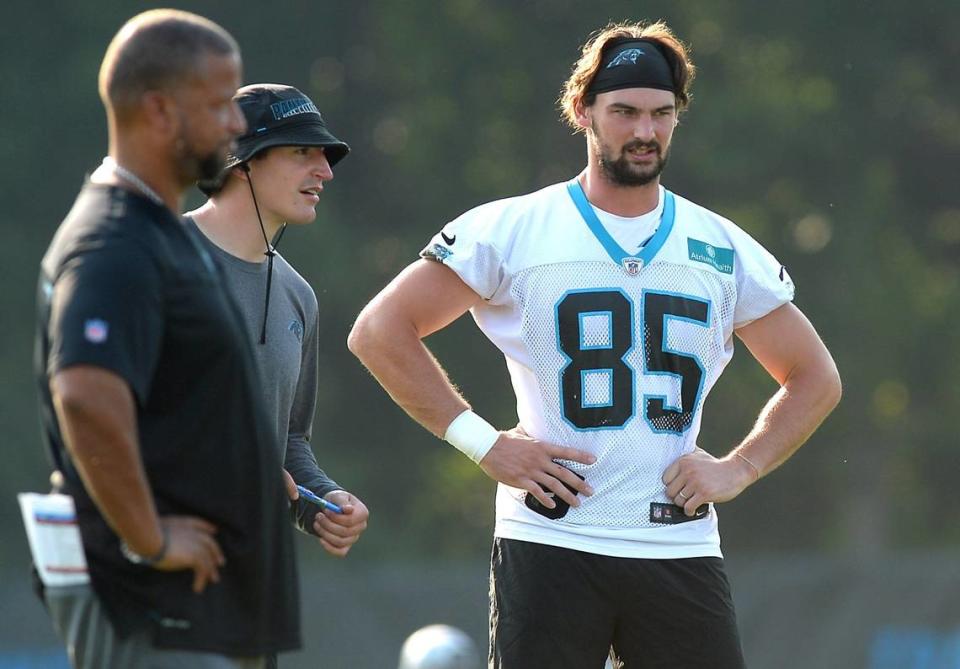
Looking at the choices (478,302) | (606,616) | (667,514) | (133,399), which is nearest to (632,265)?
(478,302)

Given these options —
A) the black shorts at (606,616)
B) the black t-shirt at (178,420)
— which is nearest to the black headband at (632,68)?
the black shorts at (606,616)

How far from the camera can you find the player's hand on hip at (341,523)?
4586 mm

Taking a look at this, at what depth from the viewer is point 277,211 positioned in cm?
473

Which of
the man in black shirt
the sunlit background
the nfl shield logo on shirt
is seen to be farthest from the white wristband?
the sunlit background

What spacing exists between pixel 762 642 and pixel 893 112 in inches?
442

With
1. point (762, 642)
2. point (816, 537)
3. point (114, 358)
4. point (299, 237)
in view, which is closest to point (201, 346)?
point (114, 358)

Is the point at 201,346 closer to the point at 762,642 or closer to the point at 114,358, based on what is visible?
the point at 114,358

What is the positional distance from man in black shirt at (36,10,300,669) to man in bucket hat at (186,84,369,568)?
124 centimetres

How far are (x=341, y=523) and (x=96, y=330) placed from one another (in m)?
1.63

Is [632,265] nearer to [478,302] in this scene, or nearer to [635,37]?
[478,302]

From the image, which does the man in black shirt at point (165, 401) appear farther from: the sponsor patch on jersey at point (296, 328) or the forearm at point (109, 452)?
the sponsor patch on jersey at point (296, 328)

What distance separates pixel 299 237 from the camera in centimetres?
1958

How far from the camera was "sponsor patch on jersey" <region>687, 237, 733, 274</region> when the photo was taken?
4723 mm

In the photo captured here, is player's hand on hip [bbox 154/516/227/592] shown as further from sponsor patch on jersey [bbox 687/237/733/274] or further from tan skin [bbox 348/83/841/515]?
sponsor patch on jersey [bbox 687/237/733/274]
